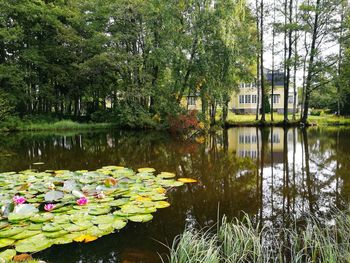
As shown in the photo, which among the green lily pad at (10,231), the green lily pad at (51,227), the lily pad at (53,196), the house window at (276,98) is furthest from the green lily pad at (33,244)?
the house window at (276,98)

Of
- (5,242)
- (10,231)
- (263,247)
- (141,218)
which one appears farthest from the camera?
(141,218)

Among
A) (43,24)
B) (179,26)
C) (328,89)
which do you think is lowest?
(328,89)

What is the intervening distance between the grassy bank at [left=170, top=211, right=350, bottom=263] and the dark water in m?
0.51

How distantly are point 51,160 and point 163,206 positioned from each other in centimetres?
573

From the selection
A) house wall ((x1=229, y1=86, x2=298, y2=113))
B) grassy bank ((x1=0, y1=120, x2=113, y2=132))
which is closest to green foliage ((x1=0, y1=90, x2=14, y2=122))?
grassy bank ((x1=0, y1=120, x2=113, y2=132))

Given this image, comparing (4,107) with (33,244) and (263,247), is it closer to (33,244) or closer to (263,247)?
(33,244)

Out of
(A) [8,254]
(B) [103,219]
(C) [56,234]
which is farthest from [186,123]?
(A) [8,254]

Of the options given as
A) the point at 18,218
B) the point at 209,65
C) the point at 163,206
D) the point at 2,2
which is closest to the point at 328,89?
the point at 209,65

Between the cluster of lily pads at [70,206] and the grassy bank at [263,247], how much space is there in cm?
125

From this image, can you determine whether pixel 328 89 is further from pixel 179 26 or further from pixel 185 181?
pixel 185 181

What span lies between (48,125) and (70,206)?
1907cm

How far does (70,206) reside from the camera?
14.2ft

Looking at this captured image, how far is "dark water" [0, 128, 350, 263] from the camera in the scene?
336 cm

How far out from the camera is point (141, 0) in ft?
66.8
